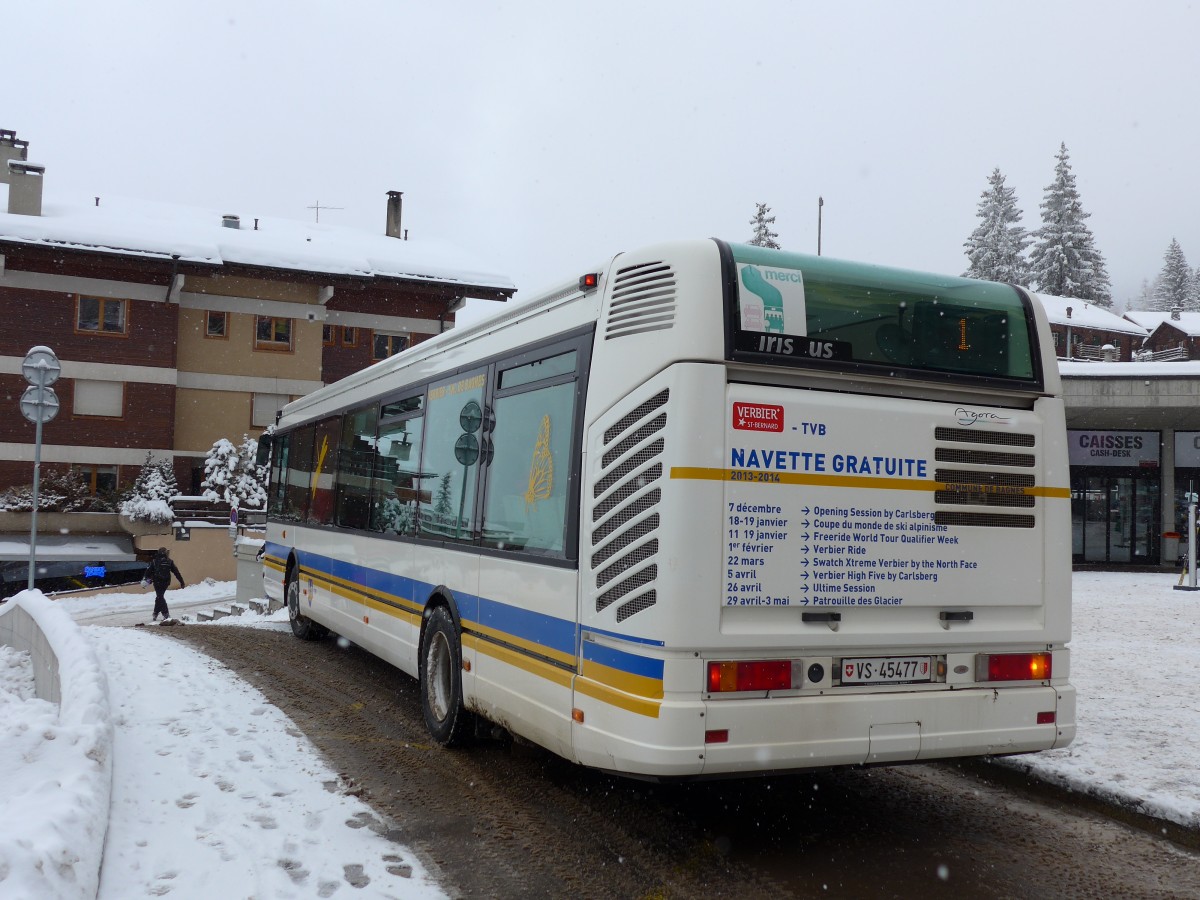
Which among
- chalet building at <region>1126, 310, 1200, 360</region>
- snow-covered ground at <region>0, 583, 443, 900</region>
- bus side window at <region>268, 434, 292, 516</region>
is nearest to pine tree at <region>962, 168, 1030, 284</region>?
chalet building at <region>1126, 310, 1200, 360</region>

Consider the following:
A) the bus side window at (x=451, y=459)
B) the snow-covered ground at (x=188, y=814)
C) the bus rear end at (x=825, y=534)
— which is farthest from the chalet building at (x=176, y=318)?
the bus rear end at (x=825, y=534)

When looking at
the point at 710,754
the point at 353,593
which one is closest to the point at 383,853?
the point at 710,754

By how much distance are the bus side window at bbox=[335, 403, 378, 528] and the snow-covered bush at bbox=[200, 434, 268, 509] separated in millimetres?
24323

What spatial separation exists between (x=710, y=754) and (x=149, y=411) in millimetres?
33777

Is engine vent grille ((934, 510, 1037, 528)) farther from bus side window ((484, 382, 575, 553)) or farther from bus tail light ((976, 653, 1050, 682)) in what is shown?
bus side window ((484, 382, 575, 553))

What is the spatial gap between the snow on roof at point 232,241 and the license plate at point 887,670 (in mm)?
32941

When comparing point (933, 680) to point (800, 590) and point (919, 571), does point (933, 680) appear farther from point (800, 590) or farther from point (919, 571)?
point (800, 590)

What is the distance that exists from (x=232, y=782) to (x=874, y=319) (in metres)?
4.63

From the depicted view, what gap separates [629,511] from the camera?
5.15 metres

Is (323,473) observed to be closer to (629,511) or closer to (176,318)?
(629,511)

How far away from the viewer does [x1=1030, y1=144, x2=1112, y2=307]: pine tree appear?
71.6 m

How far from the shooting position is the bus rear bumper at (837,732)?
4.80m

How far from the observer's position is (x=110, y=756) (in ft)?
19.9

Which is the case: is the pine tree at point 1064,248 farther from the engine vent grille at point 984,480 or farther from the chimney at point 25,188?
the engine vent grille at point 984,480
